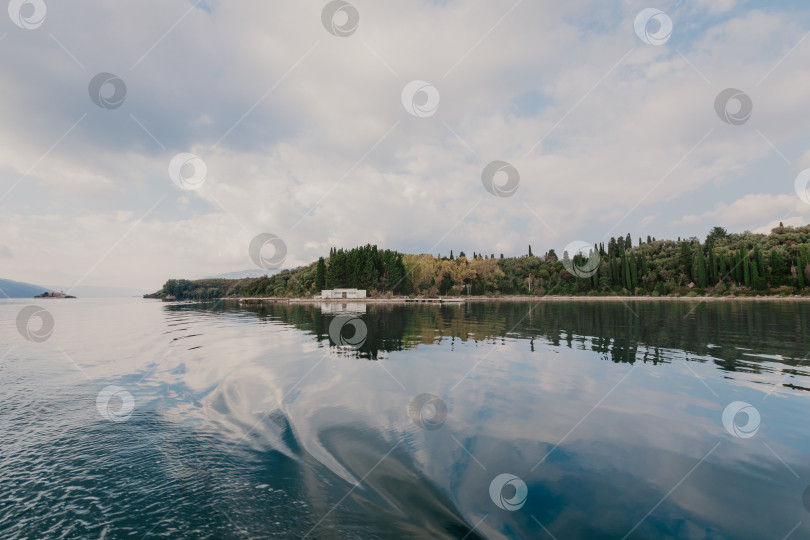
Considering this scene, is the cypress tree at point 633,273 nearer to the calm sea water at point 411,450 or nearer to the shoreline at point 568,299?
the shoreline at point 568,299

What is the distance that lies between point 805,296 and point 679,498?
10881 centimetres

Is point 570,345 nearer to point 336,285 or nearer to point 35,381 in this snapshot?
point 35,381

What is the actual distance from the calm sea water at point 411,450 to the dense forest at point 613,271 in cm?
9445

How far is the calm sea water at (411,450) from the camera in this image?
6236 millimetres

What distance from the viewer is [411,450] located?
9.23 meters

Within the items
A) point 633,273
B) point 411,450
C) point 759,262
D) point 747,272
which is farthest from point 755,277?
point 411,450

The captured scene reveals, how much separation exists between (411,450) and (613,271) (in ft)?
386

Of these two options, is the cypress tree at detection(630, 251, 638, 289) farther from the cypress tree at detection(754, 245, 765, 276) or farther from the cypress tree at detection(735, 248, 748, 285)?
the cypress tree at detection(754, 245, 765, 276)

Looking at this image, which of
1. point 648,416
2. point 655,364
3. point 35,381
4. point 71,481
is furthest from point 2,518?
point 655,364

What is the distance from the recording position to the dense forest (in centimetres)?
Result: 8688

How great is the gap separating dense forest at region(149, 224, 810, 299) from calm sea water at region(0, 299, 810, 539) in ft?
310

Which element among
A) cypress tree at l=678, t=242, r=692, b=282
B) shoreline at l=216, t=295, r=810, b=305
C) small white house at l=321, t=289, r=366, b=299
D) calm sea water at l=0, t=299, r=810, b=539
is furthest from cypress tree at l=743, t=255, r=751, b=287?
small white house at l=321, t=289, r=366, b=299

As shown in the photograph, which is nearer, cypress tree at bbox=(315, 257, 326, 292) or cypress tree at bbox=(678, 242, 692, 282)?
cypress tree at bbox=(678, 242, 692, 282)

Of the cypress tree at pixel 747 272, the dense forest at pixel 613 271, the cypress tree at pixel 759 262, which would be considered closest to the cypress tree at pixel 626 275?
the dense forest at pixel 613 271
